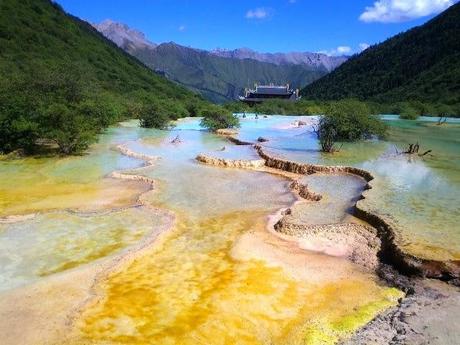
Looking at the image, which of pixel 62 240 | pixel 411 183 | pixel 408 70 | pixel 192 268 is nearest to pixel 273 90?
pixel 408 70

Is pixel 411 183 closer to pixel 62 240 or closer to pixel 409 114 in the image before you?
pixel 62 240

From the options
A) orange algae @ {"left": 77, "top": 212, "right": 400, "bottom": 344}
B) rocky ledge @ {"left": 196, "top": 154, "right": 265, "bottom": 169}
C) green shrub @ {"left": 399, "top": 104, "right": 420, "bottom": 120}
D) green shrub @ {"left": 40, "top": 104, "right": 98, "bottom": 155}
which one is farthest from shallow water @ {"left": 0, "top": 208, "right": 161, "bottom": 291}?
green shrub @ {"left": 399, "top": 104, "right": 420, "bottom": 120}

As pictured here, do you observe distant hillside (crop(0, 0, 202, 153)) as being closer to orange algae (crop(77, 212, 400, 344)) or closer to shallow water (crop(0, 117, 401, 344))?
shallow water (crop(0, 117, 401, 344))

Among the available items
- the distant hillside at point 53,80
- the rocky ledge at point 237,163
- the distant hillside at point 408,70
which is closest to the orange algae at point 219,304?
the rocky ledge at point 237,163

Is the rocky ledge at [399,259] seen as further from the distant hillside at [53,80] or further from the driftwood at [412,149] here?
the distant hillside at [53,80]

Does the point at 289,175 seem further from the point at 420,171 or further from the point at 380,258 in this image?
the point at 380,258
